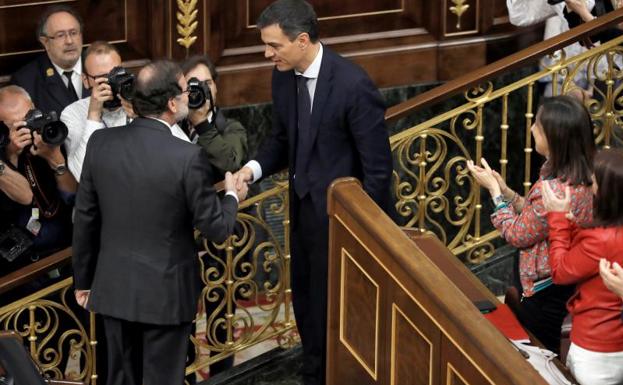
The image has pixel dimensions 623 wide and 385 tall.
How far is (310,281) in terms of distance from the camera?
20.0ft

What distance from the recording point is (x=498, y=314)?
5.85m

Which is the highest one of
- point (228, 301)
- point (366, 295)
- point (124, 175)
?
point (124, 175)

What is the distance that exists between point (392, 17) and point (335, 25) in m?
0.36

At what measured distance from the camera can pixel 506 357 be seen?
4.55 meters

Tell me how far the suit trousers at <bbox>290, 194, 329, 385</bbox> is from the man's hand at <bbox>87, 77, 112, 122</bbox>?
0.90 meters

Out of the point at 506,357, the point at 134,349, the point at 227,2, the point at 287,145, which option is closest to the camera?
the point at 506,357

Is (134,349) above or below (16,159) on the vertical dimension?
below

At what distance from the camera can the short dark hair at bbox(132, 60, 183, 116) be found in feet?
17.6

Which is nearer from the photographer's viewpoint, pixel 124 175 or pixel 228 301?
pixel 124 175

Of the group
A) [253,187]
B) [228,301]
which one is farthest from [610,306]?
[253,187]

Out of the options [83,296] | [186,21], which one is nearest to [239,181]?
[83,296]

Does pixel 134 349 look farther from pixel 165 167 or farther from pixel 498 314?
pixel 498 314

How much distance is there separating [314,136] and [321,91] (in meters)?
0.18

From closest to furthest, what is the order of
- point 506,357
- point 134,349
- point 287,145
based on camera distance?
1. point 506,357
2. point 134,349
3. point 287,145
